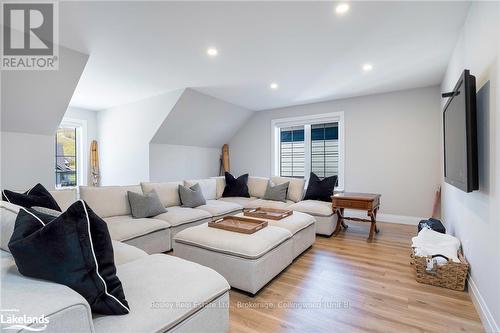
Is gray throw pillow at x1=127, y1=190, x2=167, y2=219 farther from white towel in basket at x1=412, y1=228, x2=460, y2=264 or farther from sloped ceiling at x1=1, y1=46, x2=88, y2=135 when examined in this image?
white towel in basket at x1=412, y1=228, x2=460, y2=264

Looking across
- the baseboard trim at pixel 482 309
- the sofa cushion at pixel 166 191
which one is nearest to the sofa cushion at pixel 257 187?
the sofa cushion at pixel 166 191

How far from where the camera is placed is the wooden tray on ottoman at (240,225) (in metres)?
2.44

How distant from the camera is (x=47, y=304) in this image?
0.82 meters

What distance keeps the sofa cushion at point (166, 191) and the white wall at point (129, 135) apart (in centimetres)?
151

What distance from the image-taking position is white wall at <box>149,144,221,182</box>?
526cm

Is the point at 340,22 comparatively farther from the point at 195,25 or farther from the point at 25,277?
the point at 25,277

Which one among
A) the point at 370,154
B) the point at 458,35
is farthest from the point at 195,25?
the point at 370,154

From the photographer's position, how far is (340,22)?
2410 mm

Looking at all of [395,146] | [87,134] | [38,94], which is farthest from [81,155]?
[395,146]

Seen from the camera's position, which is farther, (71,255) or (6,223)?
(6,223)

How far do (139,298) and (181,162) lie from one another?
15.7 ft

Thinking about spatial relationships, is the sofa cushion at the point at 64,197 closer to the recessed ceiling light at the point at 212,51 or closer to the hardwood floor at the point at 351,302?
the hardwood floor at the point at 351,302

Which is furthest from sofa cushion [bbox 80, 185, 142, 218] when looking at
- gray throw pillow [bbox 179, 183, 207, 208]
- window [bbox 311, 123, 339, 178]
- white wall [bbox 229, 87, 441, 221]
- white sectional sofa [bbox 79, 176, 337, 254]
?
white wall [bbox 229, 87, 441, 221]

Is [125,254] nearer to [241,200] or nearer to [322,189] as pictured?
[241,200]
